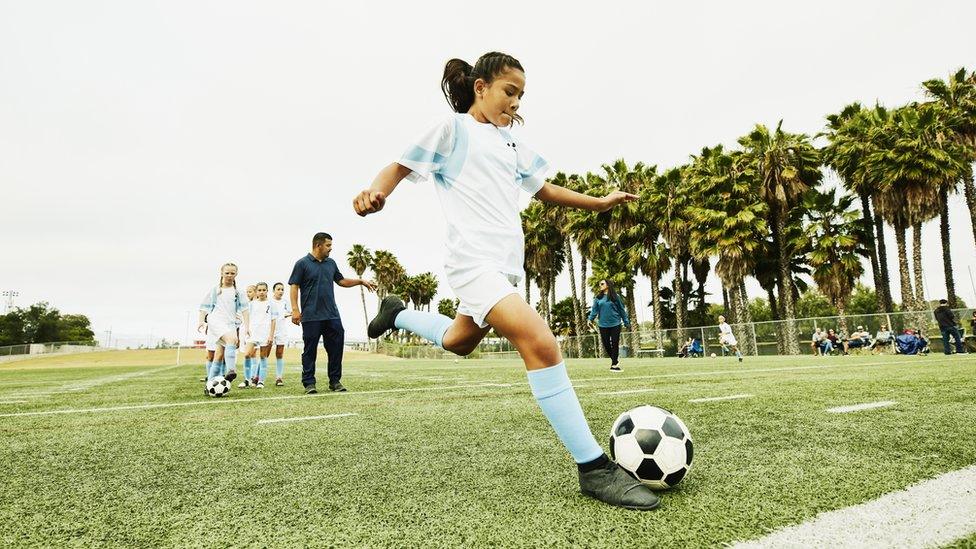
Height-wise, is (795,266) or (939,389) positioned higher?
(795,266)

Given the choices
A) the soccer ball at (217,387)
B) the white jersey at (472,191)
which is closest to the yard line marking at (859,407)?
the white jersey at (472,191)

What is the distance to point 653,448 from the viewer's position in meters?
2.11

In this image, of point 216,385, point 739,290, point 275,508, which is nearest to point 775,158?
point 739,290

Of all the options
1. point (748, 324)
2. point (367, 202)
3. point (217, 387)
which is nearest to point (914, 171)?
point (748, 324)

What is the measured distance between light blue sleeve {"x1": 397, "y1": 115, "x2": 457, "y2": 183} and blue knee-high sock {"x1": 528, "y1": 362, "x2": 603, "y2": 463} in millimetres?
994

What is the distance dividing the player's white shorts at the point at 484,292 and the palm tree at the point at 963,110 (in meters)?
29.1

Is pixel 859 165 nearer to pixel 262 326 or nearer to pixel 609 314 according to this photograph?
pixel 609 314

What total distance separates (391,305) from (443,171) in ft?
4.63

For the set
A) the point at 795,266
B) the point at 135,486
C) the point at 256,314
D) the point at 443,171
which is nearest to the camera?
the point at 135,486

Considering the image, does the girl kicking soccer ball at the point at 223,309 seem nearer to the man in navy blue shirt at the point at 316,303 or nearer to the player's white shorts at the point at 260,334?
the player's white shorts at the point at 260,334

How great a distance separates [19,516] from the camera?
6.07 ft

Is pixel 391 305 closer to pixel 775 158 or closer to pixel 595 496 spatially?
pixel 595 496

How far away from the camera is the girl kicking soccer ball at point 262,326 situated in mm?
9219

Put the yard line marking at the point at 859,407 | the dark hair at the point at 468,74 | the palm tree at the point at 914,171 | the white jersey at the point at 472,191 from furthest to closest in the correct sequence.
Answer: the palm tree at the point at 914,171 < the yard line marking at the point at 859,407 < the dark hair at the point at 468,74 < the white jersey at the point at 472,191
